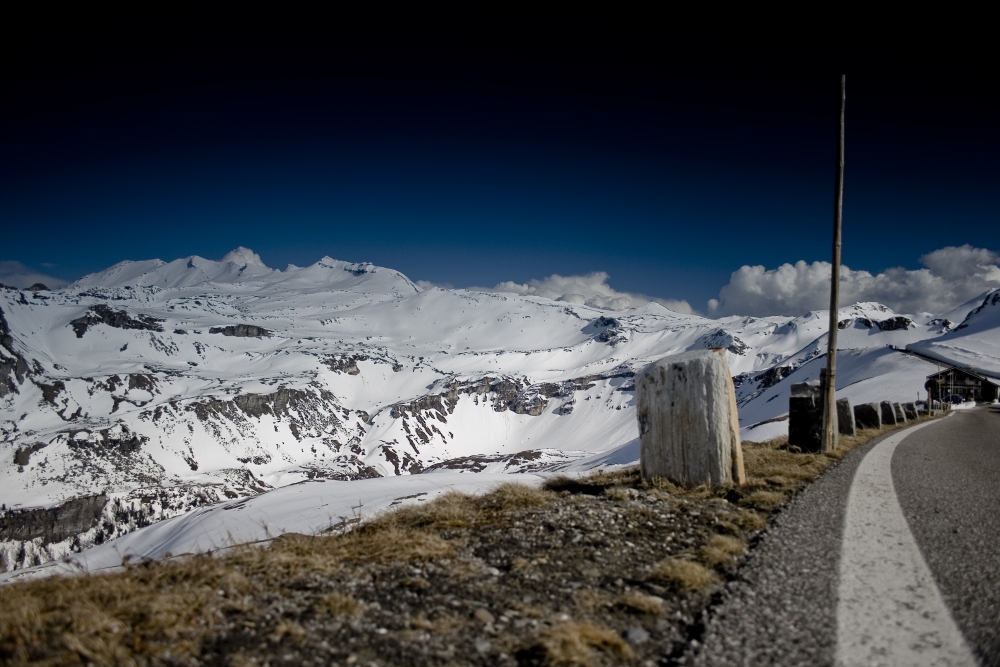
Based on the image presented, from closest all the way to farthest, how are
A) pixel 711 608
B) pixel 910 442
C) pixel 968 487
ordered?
pixel 711 608
pixel 968 487
pixel 910 442

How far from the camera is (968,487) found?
8.27 meters

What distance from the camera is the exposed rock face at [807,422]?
1316 centimetres

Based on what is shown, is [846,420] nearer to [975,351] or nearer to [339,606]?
[339,606]

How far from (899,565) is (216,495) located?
7880 inches

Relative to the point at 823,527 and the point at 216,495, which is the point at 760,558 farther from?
the point at 216,495

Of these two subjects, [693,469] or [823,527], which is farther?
[693,469]

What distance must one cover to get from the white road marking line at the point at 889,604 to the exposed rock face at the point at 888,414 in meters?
22.0

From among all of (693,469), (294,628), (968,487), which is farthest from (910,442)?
(294,628)

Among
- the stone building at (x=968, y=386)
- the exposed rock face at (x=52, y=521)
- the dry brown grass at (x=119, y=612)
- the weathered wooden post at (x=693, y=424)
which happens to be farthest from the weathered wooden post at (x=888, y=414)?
the exposed rock face at (x=52, y=521)

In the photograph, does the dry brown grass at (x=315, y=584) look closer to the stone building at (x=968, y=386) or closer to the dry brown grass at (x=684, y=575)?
the dry brown grass at (x=684, y=575)

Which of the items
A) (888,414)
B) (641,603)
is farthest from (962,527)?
(888,414)

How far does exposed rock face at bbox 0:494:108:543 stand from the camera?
143 m

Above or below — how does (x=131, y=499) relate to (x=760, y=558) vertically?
below

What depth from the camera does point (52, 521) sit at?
486 ft
